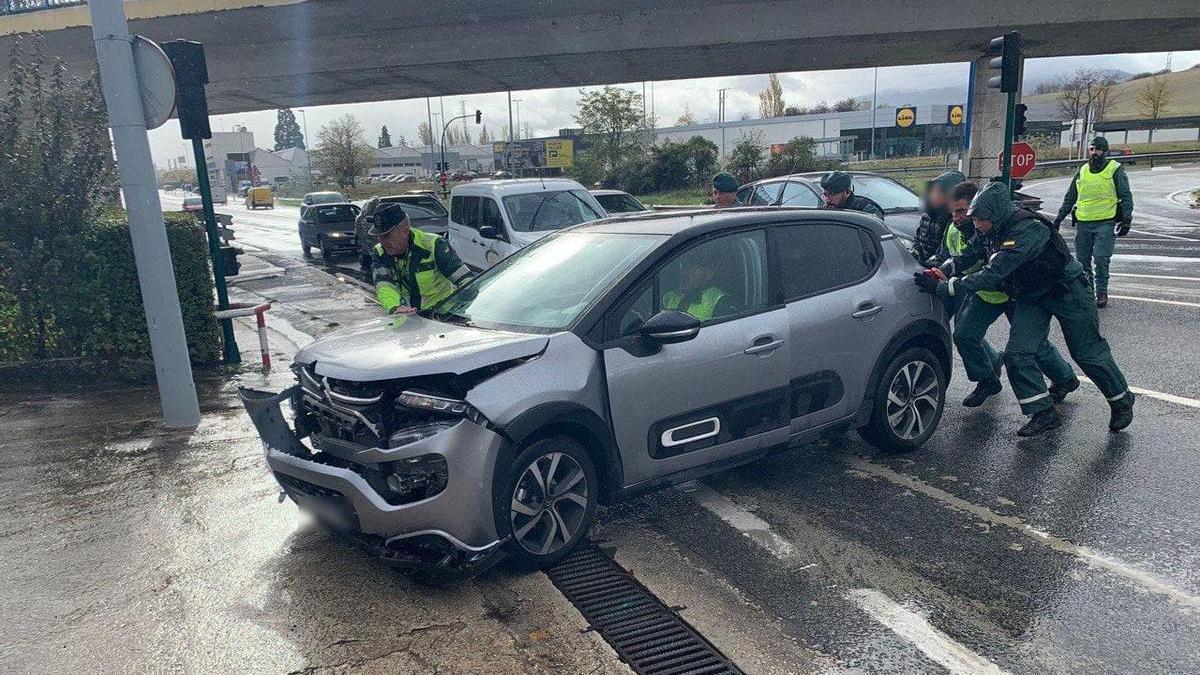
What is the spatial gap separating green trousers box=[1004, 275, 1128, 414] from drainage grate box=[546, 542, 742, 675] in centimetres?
341

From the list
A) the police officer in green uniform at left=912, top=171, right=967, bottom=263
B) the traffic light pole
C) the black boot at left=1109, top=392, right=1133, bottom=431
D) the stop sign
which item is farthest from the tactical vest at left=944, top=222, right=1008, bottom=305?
the stop sign

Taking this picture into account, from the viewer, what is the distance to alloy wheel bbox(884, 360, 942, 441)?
5496mm

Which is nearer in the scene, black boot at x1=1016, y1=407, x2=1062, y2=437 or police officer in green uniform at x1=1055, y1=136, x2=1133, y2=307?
black boot at x1=1016, y1=407, x2=1062, y2=437

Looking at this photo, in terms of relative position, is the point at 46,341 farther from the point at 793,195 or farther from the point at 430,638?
the point at 793,195

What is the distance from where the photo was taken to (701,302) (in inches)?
184

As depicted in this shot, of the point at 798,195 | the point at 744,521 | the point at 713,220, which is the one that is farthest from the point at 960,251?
the point at 798,195

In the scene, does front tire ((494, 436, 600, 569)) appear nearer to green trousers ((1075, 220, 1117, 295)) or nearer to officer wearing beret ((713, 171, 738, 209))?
officer wearing beret ((713, 171, 738, 209))

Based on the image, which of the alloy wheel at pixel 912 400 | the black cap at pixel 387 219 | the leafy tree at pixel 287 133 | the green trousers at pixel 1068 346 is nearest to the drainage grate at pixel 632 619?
the alloy wheel at pixel 912 400

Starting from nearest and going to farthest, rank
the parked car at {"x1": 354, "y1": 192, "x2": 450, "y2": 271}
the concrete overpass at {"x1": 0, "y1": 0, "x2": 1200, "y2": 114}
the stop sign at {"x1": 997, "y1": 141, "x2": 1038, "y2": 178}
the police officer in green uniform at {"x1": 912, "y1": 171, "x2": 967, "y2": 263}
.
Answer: the police officer in green uniform at {"x1": 912, "y1": 171, "x2": 967, "y2": 263}, the stop sign at {"x1": 997, "y1": 141, "x2": 1038, "y2": 178}, the parked car at {"x1": 354, "y1": 192, "x2": 450, "y2": 271}, the concrete overpass at {"x1": 0, "y1": 0, "x2": 1200, "y2": 114}

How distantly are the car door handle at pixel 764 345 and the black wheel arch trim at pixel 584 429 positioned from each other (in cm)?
103

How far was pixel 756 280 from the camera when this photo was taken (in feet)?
16.0

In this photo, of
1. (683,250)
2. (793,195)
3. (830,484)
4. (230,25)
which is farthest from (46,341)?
(230,25)

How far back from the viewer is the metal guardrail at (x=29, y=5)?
2112 centimetres

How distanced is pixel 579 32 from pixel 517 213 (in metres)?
12.1
